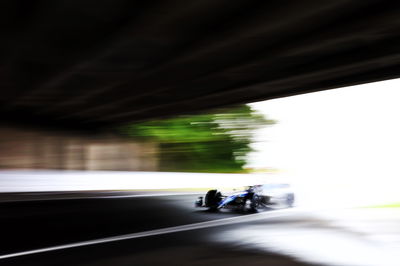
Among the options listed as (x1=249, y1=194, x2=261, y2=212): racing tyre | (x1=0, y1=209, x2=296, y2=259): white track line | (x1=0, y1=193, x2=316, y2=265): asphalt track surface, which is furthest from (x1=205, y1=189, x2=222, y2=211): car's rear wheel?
(x1=249, y1=194, x2=261, y2=212): racing tyre

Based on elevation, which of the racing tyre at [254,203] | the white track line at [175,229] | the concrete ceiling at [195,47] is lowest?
the white track line at [175,229]

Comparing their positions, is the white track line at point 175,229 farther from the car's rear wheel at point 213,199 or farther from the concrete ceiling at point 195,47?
the concrete ceiling at point 195,47

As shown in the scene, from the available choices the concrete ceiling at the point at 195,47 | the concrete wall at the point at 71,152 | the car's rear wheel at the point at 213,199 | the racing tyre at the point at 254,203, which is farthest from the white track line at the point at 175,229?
the concrete wall at the point at 71,152

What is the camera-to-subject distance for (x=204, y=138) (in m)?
22.0

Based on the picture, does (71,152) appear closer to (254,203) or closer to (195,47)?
(254,203)

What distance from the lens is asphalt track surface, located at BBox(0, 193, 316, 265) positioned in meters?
5.21

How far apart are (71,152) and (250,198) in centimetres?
1205

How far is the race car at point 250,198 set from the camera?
26.6 feet

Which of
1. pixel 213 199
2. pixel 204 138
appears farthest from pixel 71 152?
pixel 213 199

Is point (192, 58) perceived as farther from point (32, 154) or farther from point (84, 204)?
point (32, 154)

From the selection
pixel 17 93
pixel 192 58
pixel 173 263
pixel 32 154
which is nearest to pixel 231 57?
pixel 192 58

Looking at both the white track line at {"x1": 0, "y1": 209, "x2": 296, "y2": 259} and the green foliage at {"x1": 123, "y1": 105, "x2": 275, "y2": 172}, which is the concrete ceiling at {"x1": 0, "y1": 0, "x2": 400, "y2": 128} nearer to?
the white track line at {"x1": 0, "y1": 209, "x2": 296, "y2": 259}

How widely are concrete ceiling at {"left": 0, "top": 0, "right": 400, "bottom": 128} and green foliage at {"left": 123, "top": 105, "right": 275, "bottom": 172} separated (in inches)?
355

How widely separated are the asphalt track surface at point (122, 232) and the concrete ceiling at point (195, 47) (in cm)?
305
